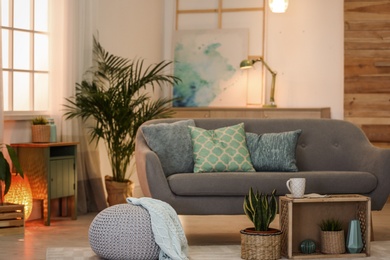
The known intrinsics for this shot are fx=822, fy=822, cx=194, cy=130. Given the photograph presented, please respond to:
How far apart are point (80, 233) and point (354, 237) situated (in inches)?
86.8

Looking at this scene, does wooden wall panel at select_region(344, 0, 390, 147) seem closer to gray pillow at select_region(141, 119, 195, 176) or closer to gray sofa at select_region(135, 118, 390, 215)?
gray sofa at select_region(135, 118, 390, 215)

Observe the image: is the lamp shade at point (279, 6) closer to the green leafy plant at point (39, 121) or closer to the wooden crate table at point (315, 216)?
the green leafy plant at point (39, 121)

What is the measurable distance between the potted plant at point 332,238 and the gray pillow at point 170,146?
120 centimetres

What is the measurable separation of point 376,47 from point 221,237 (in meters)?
3.15

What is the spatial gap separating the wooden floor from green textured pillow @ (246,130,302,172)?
0.61 m

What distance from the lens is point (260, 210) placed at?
205 inches

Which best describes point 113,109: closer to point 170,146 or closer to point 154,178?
point 170,146

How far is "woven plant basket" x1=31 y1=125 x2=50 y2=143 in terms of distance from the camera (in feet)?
22.9

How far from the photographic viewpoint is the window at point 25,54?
23.0ft

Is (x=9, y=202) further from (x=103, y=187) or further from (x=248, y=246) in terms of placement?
(x=248, y=246)

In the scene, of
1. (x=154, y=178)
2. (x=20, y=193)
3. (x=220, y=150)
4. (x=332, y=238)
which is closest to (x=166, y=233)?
(x=154, y=178)

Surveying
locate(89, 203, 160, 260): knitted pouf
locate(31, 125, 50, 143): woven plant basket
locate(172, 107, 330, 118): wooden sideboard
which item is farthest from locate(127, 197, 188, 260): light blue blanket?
locate(172, 107, 330, 118): wooden sideboard

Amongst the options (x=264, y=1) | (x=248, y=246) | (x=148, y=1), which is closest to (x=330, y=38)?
(x=264, y=1)

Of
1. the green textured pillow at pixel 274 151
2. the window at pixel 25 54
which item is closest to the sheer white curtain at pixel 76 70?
the window at pixel 25 54
